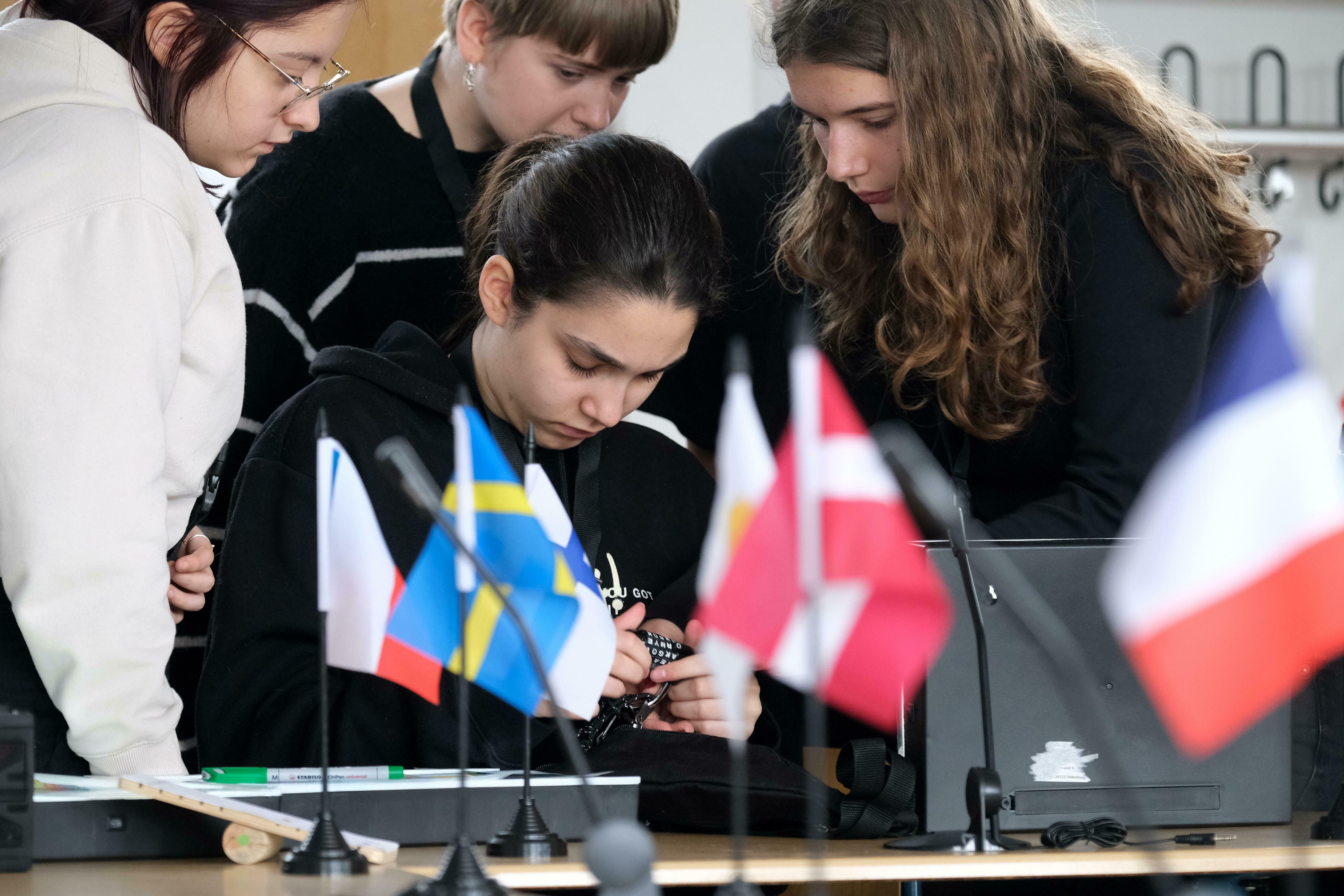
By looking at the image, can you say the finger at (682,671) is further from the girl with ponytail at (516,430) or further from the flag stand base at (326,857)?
the flag stand base at (326,857)

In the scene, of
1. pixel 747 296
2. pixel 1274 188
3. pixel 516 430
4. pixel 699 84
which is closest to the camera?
pixel 516 430

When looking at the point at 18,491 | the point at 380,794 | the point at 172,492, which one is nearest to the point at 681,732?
the point at 380,794

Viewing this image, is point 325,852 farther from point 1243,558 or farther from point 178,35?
point 178,35

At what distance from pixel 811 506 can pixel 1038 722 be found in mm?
476

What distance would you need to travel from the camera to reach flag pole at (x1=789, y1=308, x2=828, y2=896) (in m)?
0.91

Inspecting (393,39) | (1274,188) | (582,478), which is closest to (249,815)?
(582,478)

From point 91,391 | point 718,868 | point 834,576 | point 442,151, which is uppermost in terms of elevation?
point 442,151

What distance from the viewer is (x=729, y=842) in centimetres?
127

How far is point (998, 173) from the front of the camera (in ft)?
5.70

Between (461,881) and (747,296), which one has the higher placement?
(747,296)

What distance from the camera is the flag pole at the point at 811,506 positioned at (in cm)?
91

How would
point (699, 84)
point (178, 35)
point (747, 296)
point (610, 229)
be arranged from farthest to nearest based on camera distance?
point (699, 84), point (747, 296), point (610, 229), point (178, 35)

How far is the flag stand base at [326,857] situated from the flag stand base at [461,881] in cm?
12

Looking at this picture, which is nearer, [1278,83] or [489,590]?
[489,590]
